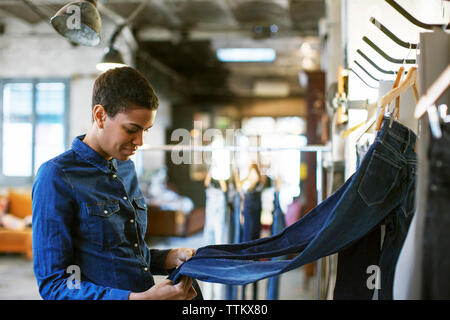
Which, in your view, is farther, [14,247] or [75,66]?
[75,66]

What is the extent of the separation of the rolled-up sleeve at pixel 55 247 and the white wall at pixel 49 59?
727cm

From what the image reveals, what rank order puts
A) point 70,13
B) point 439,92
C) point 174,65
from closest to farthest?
point 439,92 → point 70,13 → point 174,65

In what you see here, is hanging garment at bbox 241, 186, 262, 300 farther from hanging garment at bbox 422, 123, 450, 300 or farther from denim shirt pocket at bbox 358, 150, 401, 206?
hanging garment at bbox 422, 123, 450, 300

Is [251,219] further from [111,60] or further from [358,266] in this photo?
[111,60]

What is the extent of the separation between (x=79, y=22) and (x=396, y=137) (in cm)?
157

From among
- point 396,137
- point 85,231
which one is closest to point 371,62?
point 396,137

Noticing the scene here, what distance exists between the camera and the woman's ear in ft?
4.35

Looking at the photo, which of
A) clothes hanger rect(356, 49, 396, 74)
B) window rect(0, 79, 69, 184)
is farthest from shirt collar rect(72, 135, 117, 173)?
window rect(0, 79, 69, 184)

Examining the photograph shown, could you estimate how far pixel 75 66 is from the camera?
325 inches

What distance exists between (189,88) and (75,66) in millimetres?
5950

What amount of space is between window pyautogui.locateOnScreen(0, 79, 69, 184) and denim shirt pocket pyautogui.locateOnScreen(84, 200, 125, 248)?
23.3 ft

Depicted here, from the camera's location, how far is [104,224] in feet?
4.37
